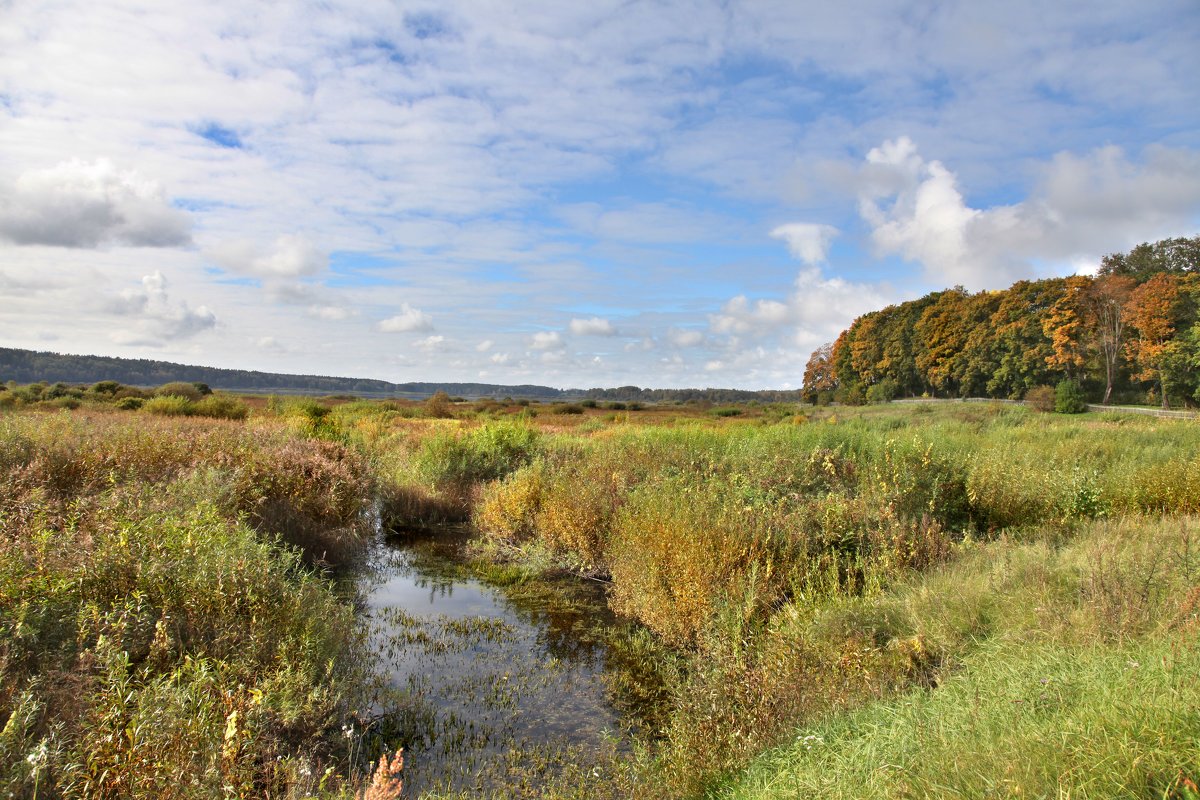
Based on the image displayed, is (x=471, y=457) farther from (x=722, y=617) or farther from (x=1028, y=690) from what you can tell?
(x=1028, y=690)

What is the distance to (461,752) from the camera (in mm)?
5578

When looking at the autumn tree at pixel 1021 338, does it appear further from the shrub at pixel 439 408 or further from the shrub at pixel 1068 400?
the shrub at pixel 439 408

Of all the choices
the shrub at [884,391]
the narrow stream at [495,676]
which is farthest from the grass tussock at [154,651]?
the shrub at [884,391]

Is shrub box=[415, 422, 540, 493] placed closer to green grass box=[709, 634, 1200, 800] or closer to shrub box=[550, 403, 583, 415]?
green grass box=[709, 634, 1200, 800]

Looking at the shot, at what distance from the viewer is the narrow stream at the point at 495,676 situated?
5.46 metres

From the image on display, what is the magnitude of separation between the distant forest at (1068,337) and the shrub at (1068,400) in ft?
14.4

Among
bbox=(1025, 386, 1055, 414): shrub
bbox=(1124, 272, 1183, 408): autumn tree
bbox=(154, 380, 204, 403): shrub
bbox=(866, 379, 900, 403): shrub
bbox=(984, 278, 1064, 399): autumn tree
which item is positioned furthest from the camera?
bbox=(866, 379, 900, 403): shrub

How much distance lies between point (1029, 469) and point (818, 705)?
8.85 metres

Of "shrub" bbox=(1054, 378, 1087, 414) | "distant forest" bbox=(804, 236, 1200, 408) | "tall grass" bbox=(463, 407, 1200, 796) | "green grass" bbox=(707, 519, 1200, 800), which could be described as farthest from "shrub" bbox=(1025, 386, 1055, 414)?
"green grass" bbox=(707, 519, 1200, 800)

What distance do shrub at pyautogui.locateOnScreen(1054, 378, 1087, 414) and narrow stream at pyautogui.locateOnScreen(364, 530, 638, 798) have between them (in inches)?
1361

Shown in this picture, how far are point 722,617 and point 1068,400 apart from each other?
36988 mm

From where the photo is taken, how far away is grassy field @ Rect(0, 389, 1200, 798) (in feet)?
10.5

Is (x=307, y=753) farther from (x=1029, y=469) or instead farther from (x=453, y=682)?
(x=1029, y=469)

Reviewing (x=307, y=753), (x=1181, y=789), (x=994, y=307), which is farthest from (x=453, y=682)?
(x=994, y=307)
